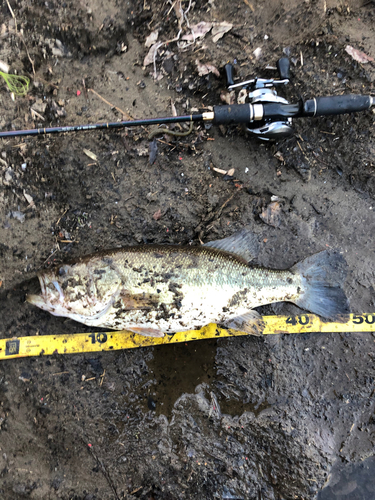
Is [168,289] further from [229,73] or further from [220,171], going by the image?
[229,73]

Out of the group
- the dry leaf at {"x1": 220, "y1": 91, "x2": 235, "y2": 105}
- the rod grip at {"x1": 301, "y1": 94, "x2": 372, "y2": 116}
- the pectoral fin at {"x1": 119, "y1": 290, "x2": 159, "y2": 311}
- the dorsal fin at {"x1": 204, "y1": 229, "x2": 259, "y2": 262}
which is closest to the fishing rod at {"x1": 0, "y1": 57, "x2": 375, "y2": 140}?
the rod grip at {"x1": 301, "y1": 94, "x2": 372, "y2": 116}

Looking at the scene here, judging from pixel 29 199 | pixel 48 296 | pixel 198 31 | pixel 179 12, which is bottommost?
pixel 48 296

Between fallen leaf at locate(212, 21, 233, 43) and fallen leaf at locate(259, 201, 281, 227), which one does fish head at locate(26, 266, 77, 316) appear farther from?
fallen leaf at locate(212, 21, 233, 43)

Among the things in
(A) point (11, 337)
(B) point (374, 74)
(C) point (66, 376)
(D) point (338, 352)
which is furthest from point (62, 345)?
(B) point (374, 74)

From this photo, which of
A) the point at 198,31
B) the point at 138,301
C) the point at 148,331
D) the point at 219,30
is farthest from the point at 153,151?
the point at 148,331

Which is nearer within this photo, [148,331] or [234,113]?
[234,113]

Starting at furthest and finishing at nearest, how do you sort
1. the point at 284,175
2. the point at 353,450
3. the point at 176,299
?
the point at 284,175 → the point at 353,450 → the point at 176,299

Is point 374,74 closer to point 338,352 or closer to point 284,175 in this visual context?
point 284,175

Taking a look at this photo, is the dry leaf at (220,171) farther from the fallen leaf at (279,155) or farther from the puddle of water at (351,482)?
the puddle of water at (351,482)
